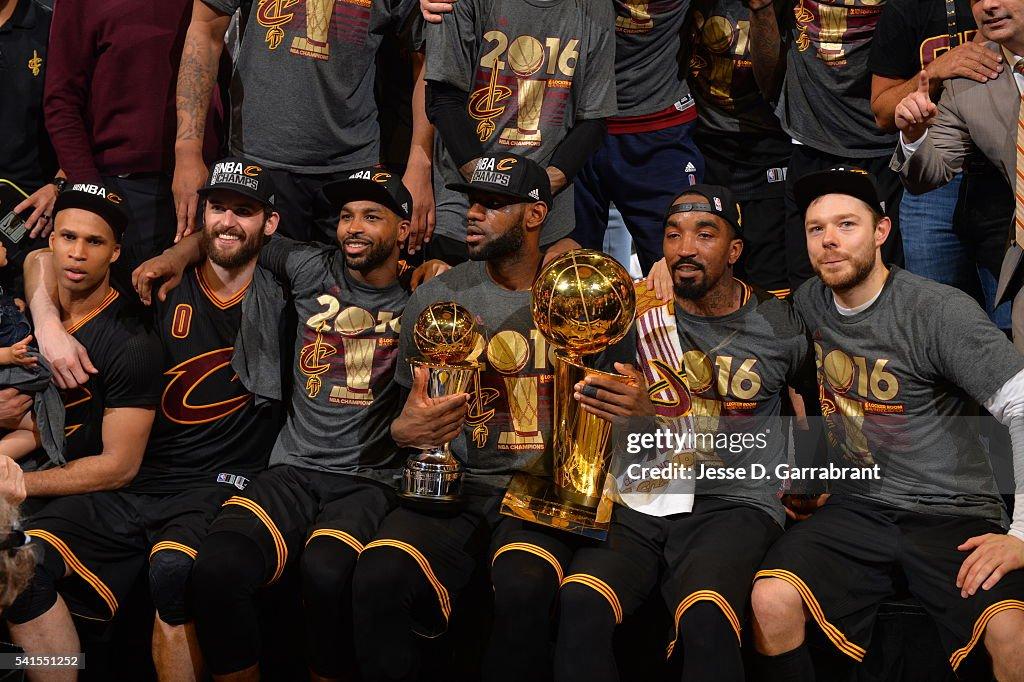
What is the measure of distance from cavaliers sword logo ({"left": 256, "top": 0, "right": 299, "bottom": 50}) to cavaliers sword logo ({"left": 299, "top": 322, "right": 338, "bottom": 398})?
1.44 m

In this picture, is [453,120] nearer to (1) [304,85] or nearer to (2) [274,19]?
(1) [304,85]

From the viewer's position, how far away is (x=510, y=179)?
4.34m

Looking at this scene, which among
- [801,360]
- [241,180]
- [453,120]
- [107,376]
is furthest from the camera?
[453,120]

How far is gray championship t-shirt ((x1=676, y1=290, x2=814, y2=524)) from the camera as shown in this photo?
410 cm

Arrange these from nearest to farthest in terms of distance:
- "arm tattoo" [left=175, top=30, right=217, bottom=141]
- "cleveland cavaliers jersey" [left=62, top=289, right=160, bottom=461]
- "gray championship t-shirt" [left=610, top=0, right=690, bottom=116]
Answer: "cleveland cavaliers jersey" [left=62, top=289, right=160, bottom=461]
"arm tattoo" [left=175, top=30, right=217, bottom=141]
"gray championship t-shirt" [left=610, top=0, right=690, bottom=116]

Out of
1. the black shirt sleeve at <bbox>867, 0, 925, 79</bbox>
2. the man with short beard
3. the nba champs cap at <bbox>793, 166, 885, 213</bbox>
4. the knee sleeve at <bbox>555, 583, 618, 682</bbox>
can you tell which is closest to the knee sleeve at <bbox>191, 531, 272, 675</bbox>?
the man with short beard

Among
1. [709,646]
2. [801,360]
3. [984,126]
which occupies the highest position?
[984,126]

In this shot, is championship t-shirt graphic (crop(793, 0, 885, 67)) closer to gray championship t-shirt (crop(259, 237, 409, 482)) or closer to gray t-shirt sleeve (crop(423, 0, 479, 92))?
→ gray t-shirt sleeve (crop(423, 0, 479, 92))

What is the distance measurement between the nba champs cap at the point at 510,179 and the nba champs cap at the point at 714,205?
53 centimetres

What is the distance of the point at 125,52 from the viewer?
5281 mm

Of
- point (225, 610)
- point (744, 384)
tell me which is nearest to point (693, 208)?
point (744, 384)

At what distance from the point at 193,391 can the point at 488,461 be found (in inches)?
49.9

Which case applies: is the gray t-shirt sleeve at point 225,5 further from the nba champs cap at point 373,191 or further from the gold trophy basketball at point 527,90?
the gold trophy basketball at point 527,90

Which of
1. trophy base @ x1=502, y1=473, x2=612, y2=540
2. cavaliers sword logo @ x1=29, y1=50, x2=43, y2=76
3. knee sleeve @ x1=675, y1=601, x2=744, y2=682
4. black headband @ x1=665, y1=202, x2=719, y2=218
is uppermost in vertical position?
cavaliers sword logo @ x1=29, y1=50, x2=43, y2=76
